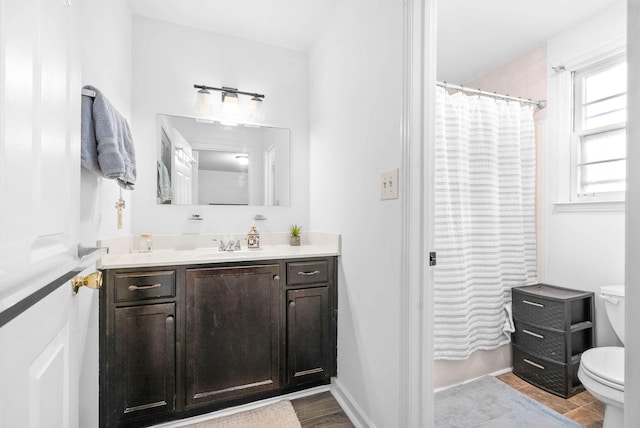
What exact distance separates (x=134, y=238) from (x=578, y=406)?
9.68 feet

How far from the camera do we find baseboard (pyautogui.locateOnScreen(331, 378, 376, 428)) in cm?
154

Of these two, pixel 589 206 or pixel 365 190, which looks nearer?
pixel 365 190

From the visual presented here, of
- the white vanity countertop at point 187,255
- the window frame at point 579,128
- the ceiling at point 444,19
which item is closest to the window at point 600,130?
the window frame at point 579,128

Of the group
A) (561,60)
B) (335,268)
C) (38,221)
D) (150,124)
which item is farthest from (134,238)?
(561,60)

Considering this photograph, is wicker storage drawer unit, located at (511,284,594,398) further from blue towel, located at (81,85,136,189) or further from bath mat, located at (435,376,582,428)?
blue towel, located at (81,85,136,189)

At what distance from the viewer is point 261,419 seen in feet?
5.30

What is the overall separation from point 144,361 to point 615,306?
104 inches

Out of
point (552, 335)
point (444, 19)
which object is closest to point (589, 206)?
point (552, 335)

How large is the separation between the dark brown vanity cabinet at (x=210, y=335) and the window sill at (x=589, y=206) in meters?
1.76

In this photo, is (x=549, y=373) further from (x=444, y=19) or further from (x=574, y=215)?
(x=444, y=19)

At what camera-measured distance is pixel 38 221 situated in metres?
0.58

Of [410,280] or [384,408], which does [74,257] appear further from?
[384,408]

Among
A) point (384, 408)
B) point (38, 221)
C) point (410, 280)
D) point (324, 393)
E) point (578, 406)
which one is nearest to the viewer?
point (38, 221)

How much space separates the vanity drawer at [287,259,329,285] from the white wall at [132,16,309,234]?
63cm
